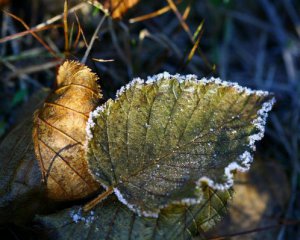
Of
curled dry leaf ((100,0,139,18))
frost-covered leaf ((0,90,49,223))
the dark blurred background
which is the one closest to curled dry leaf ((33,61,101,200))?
frost-covered leaf ((0,90,49,223))

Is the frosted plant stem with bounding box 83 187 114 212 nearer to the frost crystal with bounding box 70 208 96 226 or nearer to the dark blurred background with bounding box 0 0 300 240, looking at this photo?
the frost crystal with bounding box 70 208 96 226

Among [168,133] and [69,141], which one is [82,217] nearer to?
[69,141]

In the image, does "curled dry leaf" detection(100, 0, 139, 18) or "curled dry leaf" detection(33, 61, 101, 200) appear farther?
"curled dry leaf" detection(100, 0, 139, 18)

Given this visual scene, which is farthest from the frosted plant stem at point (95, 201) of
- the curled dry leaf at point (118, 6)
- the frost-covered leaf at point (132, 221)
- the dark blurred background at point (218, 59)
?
the curled dry leaf at point (118, 6)

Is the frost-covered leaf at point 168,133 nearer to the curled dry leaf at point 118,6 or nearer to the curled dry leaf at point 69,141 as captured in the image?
the curled dry leaf at point 69,141

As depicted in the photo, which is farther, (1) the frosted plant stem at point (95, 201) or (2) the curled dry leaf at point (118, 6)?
(2) the curled dry leaf at point (118, 6)

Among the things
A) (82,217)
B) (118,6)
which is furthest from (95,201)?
(118,6)
